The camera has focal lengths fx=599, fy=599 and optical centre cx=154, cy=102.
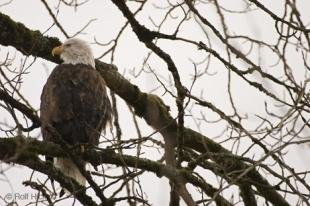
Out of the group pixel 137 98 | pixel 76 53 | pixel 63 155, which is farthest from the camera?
pixel 76 53

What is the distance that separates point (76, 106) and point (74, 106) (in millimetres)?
16

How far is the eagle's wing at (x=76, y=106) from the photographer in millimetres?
4750

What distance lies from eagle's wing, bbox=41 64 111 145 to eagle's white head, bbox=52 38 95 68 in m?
0.34

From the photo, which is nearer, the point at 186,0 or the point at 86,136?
the point at 186,0

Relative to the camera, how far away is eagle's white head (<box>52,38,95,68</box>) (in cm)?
530

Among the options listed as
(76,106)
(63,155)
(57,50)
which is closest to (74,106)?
(76,106)

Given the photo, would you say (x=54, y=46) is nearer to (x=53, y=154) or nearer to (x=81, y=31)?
(x=81, y=31)

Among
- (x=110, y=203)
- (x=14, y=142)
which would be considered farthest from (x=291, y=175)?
(x=14, y=142)

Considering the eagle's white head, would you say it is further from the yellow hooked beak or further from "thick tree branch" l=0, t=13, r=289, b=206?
"thick tree branch" l=0, t=13, r=289, b=206

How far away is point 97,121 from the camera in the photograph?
4.82 meters

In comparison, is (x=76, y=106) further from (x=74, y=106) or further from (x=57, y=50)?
(x=57, y=50)

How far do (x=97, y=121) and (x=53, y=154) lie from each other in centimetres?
143

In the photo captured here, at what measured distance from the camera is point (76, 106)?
Result: 477 centimetres

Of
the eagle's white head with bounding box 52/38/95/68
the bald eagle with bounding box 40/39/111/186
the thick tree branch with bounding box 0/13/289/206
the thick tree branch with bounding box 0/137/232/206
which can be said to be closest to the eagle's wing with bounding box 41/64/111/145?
the bald eagle with bounding box 40/39/111/186
